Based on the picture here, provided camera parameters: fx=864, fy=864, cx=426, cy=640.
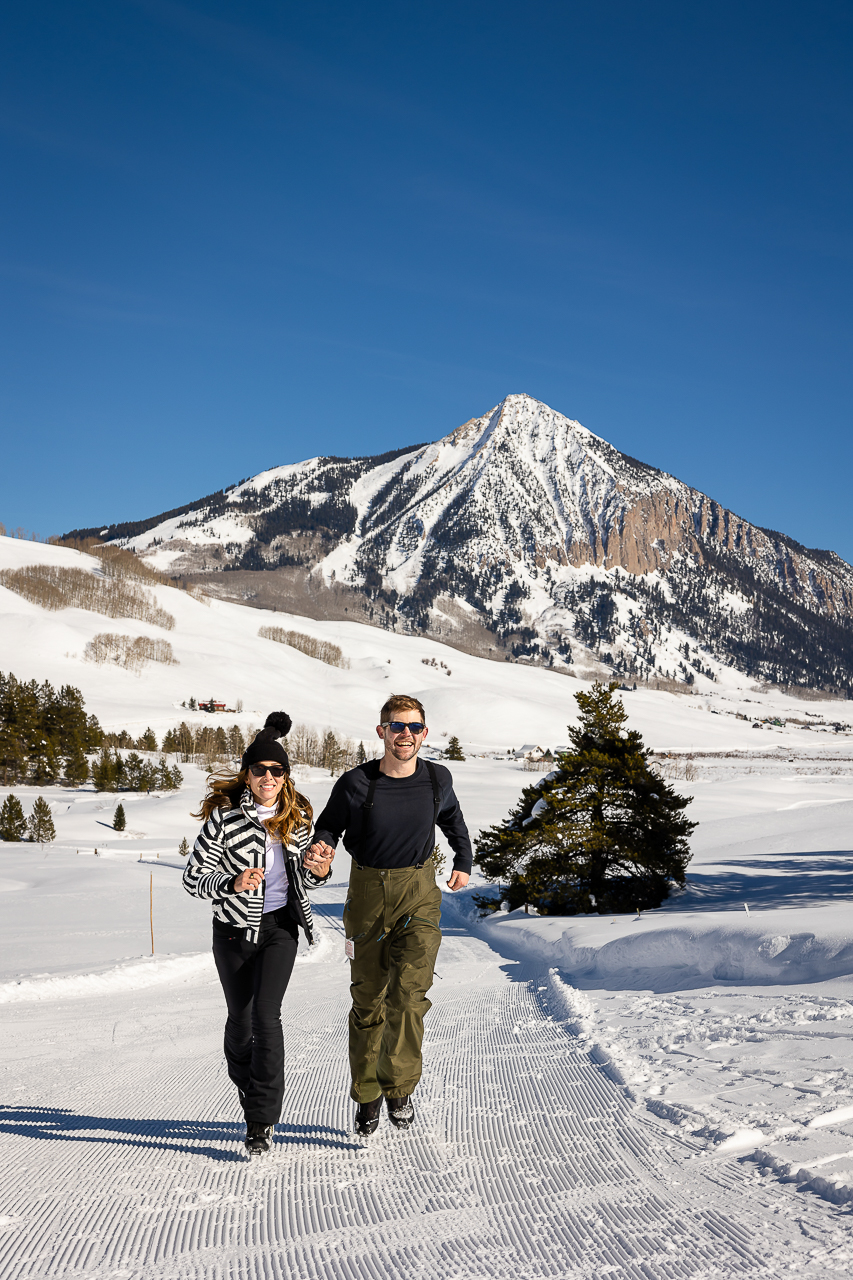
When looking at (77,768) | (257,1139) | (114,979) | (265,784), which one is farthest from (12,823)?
(265,784)

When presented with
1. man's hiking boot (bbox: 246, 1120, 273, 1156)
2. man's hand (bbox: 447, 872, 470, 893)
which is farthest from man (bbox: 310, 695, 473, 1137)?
man's hiking boot (bbox: 246, 1120, 273, 1156)

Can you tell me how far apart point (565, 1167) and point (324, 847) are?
187cm

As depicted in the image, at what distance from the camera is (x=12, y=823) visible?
4075cm

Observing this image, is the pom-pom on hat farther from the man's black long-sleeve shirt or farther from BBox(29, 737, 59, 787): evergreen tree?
BBox(29, 737, 59, 787): evergreen tree

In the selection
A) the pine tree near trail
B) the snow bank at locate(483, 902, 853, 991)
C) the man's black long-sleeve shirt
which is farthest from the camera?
the pine tree near trail

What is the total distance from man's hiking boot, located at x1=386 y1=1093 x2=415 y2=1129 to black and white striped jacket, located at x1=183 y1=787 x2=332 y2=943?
1.06 meters

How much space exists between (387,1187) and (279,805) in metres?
A: 1.81

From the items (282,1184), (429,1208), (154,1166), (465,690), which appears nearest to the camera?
(429,1208)

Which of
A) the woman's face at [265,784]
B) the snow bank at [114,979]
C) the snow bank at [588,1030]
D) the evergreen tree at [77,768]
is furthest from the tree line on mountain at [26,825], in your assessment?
the woman's face at [265,784]

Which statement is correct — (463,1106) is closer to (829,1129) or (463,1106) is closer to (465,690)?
(829,1129)

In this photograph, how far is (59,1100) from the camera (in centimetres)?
552

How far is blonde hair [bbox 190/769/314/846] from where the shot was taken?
14.5 feet

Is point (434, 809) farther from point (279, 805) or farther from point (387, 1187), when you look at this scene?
point (387, 1187)

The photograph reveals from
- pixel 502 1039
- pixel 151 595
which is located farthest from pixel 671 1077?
pixel 151 595
